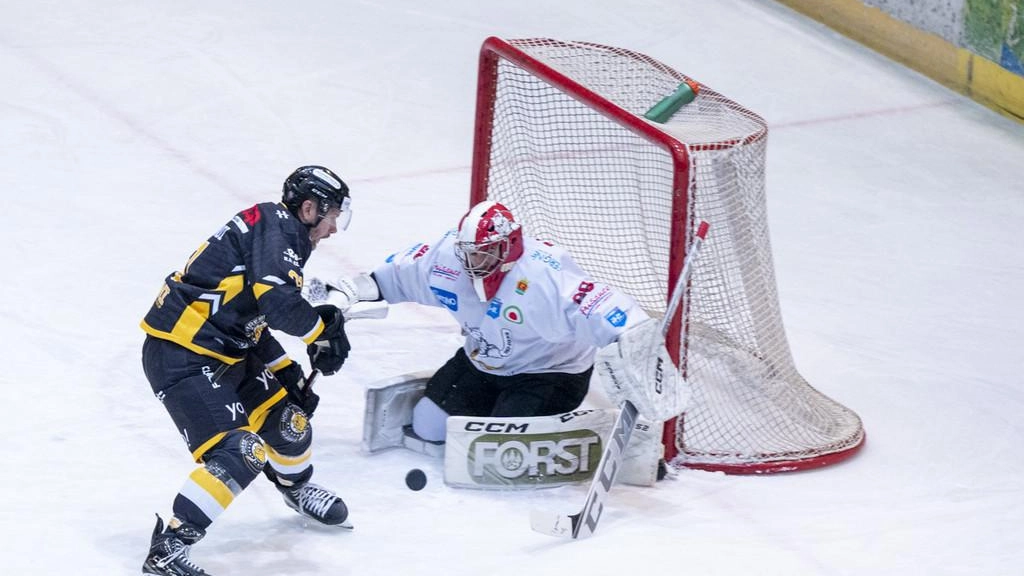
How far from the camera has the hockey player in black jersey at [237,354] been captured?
3.71 metres

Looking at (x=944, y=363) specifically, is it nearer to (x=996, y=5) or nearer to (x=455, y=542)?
(x=455, y=542)

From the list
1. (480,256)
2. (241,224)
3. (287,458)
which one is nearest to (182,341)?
(241,224)

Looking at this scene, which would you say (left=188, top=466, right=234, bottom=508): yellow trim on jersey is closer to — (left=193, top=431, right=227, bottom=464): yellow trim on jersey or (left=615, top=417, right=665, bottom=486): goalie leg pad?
(left=193, top=431, right=227, bottom=464): yellow trim on jersey

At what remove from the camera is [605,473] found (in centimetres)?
416

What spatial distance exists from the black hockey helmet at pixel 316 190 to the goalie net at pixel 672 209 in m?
0.89

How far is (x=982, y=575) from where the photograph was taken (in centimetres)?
405

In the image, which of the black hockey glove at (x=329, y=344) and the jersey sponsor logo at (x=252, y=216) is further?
the black hockey glove at (x=329, y=344)

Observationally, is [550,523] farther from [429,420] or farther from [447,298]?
[447,298]

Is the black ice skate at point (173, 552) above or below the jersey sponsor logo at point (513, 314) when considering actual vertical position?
below

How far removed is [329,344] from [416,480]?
459 mm

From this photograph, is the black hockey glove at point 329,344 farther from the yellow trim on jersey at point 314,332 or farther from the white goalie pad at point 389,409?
the white goalie pad at point 389,409

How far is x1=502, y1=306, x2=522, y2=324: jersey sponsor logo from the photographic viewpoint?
4.30 metres

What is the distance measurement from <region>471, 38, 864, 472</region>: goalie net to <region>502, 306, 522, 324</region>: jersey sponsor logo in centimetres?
42

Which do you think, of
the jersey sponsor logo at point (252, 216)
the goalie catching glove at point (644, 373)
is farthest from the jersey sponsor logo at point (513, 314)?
the jersey sponsor logo at point (252, 216)
